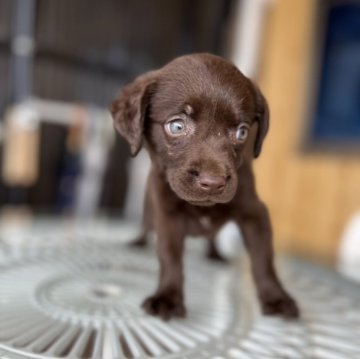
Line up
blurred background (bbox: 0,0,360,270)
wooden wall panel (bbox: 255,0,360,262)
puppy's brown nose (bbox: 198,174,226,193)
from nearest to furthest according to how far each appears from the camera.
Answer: puppy's brown nose (bbox: 198,174,226,193), blurred background (bbox: 0,0,360,270), wooden wall panel (bbox: 255,0,360,262)

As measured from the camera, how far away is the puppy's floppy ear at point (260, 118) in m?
0.67

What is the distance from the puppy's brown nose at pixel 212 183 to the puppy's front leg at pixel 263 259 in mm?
157

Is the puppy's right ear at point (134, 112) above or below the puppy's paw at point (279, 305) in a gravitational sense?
above

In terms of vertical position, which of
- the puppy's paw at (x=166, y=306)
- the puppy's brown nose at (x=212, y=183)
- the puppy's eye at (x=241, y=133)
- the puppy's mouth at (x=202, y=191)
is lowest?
the puppy's paw at (x=166, y=306)

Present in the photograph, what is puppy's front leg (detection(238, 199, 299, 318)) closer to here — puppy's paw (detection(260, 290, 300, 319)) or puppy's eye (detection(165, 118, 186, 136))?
puppy's paw (detection(260, 290, 300, 319))

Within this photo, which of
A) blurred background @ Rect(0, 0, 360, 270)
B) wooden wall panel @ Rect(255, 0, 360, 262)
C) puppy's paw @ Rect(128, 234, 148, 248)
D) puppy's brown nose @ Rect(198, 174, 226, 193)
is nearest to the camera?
puppy's brown nose @ Rect(198, 174, 226, 193)

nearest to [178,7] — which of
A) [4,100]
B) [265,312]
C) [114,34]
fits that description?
[114,34]

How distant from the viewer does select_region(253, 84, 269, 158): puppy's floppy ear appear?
0.67 metres

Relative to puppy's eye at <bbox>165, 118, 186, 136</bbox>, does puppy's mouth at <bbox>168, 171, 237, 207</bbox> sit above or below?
below

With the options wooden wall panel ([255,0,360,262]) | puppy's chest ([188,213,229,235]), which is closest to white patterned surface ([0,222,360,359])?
puppy's chest ([188,213,229,235])

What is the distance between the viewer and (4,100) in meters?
1.68

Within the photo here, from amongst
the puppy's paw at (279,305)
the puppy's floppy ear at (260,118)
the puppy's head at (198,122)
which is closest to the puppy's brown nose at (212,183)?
the puppy's head at (198,122)

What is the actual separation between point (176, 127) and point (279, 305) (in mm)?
347

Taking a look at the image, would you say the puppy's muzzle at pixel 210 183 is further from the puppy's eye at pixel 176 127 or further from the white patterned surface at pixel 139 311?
the white patterned surface at pixel 139 311
